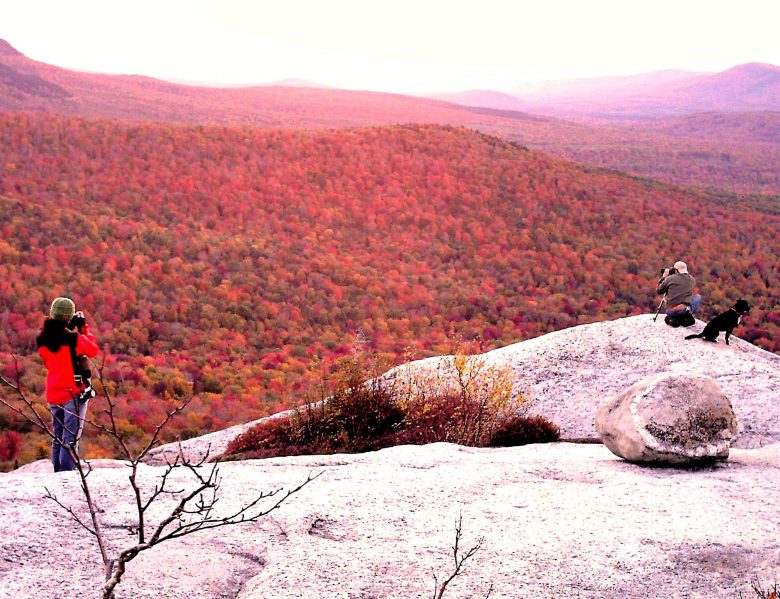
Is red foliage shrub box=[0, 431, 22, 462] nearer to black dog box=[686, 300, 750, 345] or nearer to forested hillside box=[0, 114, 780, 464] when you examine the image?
forested hillside box=[0, 114, 780, 464]

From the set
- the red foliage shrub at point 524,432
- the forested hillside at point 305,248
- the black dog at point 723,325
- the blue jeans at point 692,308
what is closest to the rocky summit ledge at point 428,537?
the red foliage shrub at point 524,432

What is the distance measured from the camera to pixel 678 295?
12641 millimetres

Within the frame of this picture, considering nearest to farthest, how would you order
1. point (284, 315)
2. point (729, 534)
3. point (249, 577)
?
point (249, 577) → point (729, 534) → point (284, 315)

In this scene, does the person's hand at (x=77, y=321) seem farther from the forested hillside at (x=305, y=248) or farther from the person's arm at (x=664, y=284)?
the person's arm at (x=664, y=284)

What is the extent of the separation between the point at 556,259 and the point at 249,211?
1588cm

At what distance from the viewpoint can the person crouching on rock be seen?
1242 centimetres

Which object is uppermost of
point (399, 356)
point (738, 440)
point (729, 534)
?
point (729, 534)

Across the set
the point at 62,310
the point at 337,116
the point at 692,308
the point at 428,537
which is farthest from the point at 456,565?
the point at 337,116

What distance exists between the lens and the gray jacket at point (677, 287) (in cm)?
1242

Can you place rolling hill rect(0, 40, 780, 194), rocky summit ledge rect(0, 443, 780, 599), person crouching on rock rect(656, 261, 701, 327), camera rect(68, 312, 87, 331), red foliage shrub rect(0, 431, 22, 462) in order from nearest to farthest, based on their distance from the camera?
rocky summit ledge rect(0, 443, 780, 599) < camera rect(68, 312, 87, 331) < red foliage shrub rect(0, 431, 22, 462) < person crouching on rock rect(656, 261, 701, 327) < rolling hill rect(0, 40, 780, 194)

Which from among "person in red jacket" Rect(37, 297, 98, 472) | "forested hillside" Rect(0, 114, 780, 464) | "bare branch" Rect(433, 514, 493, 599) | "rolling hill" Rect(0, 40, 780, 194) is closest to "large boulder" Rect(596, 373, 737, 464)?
"bare branch" Rect(433, 514, 493, 599)

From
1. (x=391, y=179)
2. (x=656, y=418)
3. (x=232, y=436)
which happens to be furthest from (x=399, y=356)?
(x=391, y=179)

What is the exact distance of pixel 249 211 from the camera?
111ft

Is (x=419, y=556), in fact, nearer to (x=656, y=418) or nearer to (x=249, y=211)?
(x=656, y=418)
